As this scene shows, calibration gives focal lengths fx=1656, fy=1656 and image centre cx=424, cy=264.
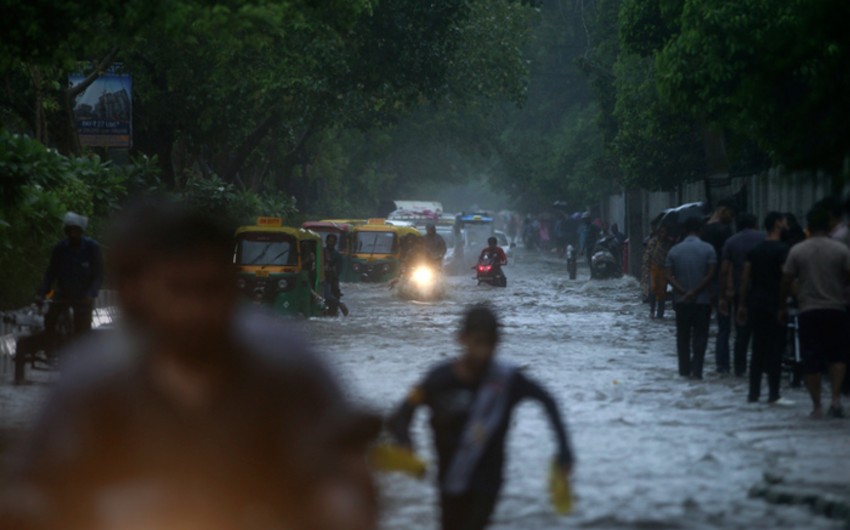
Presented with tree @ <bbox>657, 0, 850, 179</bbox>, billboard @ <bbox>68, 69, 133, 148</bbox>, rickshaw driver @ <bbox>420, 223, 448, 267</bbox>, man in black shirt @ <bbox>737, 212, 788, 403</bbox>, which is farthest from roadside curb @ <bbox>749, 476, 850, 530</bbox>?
rickshaw driver @ <bbox>420, 223, 448, 267</bbox>

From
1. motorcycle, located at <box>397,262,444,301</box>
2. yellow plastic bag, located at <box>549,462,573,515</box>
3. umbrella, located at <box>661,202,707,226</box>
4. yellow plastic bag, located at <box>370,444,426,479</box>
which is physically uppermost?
umbrella, located at <box>661,202,707,226</box>

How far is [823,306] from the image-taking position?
13141 millimetres

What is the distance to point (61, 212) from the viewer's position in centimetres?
1886

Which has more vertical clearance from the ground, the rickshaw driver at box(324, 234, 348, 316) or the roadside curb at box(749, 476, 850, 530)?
the rickshaw driver at box(324, 234, 348, 316)

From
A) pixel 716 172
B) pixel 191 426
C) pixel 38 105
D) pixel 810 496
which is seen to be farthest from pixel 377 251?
pixel 191 426

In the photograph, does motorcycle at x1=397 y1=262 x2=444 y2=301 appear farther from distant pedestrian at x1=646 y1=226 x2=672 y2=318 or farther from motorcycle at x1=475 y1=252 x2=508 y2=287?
distant pedestrian at x1=646 y1=226 x2=672 y2=318

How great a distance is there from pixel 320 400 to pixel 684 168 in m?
35.9

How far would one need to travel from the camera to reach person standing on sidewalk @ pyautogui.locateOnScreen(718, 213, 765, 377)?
1589cm

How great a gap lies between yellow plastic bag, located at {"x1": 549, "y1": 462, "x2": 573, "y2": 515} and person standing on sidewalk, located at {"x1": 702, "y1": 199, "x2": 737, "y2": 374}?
1039 centimetres

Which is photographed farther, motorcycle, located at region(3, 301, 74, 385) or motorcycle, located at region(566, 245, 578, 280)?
motorcycle, located at region(566, 245, 578, 280)

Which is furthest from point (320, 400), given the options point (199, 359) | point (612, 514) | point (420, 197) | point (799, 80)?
point (420, 197)

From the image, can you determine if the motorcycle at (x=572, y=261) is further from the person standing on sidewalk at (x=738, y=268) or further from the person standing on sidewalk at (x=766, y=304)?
the person standing on sidewalk at (x=766, y=304)

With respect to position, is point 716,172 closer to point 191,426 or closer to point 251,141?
point 251,141

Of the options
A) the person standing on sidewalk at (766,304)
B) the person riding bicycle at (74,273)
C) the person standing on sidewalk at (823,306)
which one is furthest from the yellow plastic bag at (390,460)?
the person riding bicycle at (74,273)
